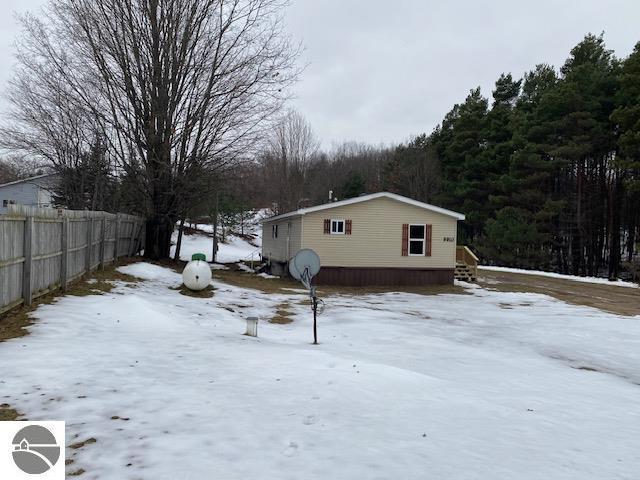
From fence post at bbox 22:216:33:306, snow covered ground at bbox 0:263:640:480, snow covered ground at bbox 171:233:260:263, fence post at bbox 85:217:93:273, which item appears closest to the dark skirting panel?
fence post at bbox 85:217:93:273

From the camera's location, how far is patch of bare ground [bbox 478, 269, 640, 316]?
14.9 metres

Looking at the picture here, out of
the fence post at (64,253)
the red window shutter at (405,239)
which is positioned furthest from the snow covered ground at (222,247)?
the fence post at (64,253)

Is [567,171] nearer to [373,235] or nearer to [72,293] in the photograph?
[373,235]

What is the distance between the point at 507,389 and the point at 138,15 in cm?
1957

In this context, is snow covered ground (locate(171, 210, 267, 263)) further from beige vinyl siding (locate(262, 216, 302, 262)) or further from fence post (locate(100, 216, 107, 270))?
fence post (locate(100, 216, 107, 270))

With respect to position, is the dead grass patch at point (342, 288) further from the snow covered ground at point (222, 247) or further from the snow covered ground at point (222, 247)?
the snow covered ground at point (222, 247)

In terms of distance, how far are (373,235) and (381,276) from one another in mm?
1871

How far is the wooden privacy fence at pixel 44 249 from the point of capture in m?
6.71

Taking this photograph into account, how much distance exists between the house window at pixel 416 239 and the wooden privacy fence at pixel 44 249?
12453 millimetres

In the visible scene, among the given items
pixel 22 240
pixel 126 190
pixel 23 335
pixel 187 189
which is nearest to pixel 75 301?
pixel 22 240

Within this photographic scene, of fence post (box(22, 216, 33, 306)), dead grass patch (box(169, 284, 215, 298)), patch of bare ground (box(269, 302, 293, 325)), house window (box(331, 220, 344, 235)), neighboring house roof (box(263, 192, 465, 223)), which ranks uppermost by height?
neighboring house roof (box(263, 192, 465, 223))

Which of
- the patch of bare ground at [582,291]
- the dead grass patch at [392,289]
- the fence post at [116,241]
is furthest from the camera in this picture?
the dead grass patch at [392,289]

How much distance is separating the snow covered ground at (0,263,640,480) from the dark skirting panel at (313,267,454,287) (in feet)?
33.6

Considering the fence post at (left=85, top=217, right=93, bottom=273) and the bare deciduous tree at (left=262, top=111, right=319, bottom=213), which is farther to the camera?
the bare deciduous tree at (left=262, top=111, right=319, bottom=213)
